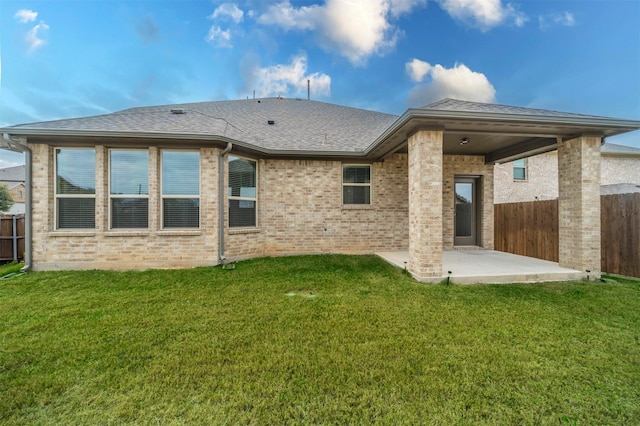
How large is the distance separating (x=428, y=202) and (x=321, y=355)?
12.1 ft

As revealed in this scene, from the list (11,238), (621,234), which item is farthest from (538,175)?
(11,238)

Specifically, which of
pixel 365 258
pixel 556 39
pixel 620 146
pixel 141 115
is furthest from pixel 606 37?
pixel 141 115

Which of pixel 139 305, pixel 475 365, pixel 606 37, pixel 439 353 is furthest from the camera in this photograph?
pixel 606 37

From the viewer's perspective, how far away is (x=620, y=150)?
13906 millimetres

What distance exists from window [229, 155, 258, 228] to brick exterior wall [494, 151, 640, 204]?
1107 centimetres

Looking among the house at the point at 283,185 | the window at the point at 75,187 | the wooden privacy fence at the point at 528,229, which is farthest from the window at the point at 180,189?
the wooden privacy fence at the point at 528,229

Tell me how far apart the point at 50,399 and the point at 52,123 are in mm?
6994

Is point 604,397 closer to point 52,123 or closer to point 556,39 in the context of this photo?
point 52,123

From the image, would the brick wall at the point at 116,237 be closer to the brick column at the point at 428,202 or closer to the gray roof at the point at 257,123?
the gray roof at the point at 257,123

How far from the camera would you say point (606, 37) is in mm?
9453

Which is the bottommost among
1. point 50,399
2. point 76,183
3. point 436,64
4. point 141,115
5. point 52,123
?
point 50,399

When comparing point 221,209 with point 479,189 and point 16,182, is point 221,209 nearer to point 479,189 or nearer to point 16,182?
point 479,189

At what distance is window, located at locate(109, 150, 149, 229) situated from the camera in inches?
251

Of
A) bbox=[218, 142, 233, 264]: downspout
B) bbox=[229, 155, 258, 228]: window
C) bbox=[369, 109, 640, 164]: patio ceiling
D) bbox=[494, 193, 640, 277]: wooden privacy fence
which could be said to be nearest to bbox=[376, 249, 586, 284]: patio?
bbox=[494, 193, 640, 277]: wooden privacy fence
